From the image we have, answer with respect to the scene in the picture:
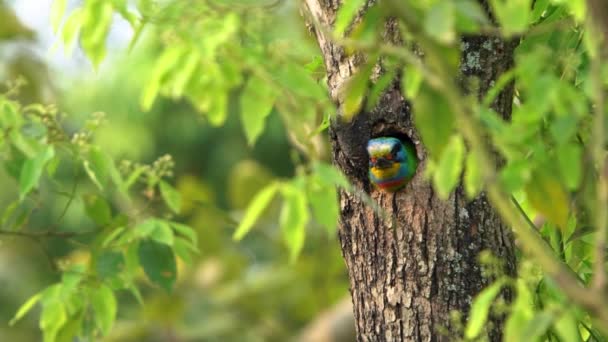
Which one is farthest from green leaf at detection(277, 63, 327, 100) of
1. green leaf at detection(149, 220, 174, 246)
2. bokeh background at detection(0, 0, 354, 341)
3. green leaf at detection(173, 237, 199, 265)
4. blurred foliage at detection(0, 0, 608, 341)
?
bokeh background at detection(0, 0, 354, 341)

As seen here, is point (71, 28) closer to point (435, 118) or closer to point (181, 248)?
point (181, 248)

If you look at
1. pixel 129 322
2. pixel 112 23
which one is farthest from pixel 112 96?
pixel 112 23

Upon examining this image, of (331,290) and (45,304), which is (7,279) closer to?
(331,290)

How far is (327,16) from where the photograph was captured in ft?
5.99

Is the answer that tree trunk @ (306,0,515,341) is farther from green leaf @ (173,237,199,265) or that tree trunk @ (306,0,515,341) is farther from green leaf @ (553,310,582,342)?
green leaf @ (553,310,582,342)

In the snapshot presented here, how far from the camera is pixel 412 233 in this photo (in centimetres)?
178

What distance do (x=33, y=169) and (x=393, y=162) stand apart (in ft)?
2.26

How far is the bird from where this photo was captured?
5.81 feet

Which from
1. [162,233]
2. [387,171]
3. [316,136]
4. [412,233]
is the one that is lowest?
[412,233]

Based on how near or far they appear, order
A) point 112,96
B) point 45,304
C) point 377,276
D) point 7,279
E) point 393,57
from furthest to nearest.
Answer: point 112,96 < point 7,279 < point 45,304 < point 377,276 < point 393,57

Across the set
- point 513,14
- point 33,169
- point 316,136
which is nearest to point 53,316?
point 33,169

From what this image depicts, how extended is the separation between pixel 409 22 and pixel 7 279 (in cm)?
658

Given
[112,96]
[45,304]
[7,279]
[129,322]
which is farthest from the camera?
[112,96]

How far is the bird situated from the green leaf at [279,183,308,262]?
66 centimetres
